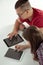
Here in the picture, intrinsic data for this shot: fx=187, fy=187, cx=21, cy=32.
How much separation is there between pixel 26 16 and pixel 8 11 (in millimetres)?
479

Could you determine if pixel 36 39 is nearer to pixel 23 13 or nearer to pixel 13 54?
pixel 13 54

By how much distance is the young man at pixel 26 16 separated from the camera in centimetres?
151

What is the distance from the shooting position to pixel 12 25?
5.78 feet

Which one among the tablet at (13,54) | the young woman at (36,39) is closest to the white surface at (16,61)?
the tablet at (13,54)

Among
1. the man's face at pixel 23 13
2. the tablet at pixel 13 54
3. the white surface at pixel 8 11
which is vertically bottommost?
the white surface at pixel 8 11

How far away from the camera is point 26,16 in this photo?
5.15 ft

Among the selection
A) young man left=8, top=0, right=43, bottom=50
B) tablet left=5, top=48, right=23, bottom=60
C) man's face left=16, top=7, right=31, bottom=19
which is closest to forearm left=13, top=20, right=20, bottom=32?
young man left=8, top=0, right=43, bottom=50

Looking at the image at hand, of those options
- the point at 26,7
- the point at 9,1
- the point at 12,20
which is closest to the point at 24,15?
the point at 26,7

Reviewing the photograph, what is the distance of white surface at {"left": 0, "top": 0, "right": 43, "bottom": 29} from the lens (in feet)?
6.03

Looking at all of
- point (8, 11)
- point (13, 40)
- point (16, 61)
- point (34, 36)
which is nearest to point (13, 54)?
point (16, 61)

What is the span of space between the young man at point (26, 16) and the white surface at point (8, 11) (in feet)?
→ 0.47

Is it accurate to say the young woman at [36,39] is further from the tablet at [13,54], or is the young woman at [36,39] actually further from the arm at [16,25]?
the arm at [16,25]

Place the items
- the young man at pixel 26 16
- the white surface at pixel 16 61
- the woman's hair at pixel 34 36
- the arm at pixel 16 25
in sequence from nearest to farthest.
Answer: the woman's hair at pixel 34 36
the white surface at pixel 16 61
the young man at pixel 26 16
the arm at pixel 16 25

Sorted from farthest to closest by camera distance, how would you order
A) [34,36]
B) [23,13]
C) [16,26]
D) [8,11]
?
[8,11], [16,26], [23,13], [34,36]
